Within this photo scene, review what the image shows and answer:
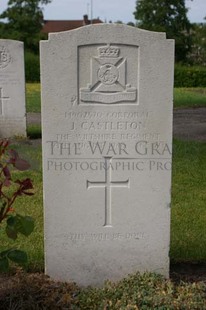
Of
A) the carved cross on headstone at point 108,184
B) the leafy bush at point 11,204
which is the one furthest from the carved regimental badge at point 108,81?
the leafy bush at point 11,204

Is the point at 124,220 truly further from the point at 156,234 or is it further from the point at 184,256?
the point at 184,256

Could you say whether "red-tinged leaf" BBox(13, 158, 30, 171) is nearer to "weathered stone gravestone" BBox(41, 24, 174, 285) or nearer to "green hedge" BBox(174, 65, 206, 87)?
"weathered stone gravestone" BBox(41, 24, 174, 285)

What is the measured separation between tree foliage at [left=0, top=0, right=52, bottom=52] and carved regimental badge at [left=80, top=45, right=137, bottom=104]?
3928 cm

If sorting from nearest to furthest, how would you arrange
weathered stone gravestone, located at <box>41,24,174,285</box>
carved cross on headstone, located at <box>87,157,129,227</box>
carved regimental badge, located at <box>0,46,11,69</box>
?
weathered stone gravestone, located at <box>41,24,174,285</box>, carved cross on headstone, located at <box>87,157,129,227</box>, carved regimental badge, located at <box>0,46,11,69</box>

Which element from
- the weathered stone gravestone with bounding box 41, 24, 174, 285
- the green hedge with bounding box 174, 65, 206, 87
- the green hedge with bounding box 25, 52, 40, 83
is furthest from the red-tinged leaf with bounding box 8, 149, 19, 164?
the green hedge with bounding box 174, 65, 206, 87

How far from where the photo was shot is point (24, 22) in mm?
43812

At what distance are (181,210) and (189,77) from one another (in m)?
26.4

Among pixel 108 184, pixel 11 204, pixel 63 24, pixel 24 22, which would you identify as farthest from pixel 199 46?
pixel 11 204

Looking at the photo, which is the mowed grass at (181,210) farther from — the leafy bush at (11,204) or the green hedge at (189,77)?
the green hedge at (189,77)

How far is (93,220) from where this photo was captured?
3912 millimetres

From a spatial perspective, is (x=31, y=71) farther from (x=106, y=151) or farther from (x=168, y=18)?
(x=106, y=151)

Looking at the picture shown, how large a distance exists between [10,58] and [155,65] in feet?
20.3

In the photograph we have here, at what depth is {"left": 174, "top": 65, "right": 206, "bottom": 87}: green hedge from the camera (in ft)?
103

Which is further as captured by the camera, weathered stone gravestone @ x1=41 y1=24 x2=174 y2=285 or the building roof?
the building roof
